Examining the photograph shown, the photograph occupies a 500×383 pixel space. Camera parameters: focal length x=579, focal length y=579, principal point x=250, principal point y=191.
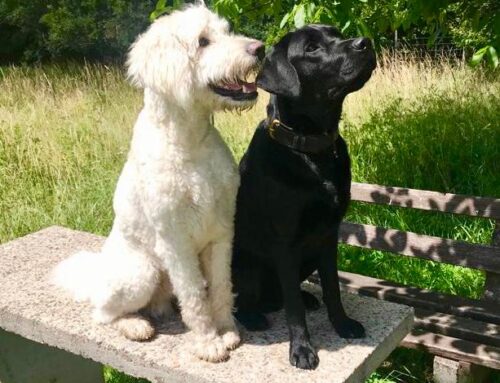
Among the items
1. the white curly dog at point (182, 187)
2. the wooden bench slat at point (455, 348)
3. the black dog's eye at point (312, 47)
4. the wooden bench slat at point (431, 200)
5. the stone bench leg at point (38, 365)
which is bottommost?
the stone bench leg at point (38, 365)

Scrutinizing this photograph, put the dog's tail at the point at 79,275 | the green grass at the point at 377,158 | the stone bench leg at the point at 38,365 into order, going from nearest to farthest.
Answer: the dog's tail at the point at 79,275 < the stone bench leg at the point at 38,365 < the green grass at the point at 377,158

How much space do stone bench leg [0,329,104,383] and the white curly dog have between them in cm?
86

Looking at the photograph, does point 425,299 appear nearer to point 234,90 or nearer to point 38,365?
point 234,90

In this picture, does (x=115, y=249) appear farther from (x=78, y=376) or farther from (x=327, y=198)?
(x=78, y=376)

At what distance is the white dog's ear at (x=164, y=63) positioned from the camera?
5.62ft

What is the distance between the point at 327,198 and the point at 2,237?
317 centimetres

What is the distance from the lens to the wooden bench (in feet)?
8.77

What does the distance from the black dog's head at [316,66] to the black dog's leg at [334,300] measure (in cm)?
62

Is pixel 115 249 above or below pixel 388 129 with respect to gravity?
above

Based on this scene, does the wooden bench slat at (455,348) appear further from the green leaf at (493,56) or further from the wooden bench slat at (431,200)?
the green leaf at (493,56)

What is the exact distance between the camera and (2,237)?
4.30m

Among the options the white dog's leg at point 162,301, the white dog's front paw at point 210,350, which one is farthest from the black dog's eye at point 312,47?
the white dog's front paw at point 210,350

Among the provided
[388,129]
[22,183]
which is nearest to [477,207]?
[388,129]

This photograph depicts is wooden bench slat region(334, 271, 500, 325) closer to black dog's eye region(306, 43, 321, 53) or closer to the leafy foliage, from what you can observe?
the leafy foliage
